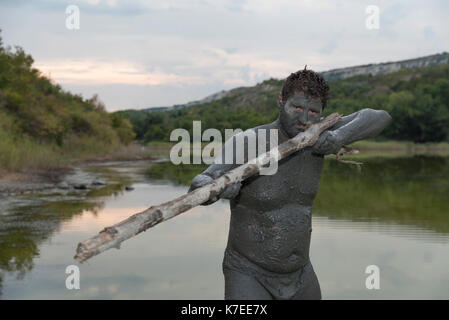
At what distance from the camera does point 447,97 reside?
103 meters

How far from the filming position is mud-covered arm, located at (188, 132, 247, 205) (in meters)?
3.99

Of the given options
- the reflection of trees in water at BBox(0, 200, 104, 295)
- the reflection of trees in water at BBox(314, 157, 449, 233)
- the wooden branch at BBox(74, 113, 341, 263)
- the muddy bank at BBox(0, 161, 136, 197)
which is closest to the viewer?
the wooden branch at BBox(74, 113, 341, 263)

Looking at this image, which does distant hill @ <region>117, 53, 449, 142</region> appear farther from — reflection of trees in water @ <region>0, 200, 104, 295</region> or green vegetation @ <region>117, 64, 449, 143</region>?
reflection of trees in water @ <region>0, 200, 104, 295</region>

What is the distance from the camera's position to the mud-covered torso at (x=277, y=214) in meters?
4.37

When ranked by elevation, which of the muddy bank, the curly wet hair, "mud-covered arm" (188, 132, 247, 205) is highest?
the curly wet hair

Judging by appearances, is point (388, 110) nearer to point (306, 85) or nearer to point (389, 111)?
point (389, 111)

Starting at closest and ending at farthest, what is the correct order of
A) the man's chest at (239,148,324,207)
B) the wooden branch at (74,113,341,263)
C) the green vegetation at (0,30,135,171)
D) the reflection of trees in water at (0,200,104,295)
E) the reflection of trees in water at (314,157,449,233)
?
the wooden branch at (74,113,341,263)
the man's chest at (239,148,324,207)
the reflection of trees in water at (0,200,104,295)
the reflection of trees in water at (314,157,449,233)
the green vegetation at (0,30,135,171)

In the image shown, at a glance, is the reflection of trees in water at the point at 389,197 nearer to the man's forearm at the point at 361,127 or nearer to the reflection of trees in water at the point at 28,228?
the reflection of trees in water at the point at 28,228

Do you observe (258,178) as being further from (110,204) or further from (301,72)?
(110,204)

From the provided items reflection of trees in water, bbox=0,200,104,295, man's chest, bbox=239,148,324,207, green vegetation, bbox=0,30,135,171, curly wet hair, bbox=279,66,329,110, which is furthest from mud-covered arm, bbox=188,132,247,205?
green vegetation, bbox=0,30,135,171

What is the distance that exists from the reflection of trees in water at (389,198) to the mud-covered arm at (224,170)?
520 inches

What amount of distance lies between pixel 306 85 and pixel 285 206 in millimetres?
918

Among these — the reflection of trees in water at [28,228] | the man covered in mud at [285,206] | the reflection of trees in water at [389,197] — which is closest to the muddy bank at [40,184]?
the reflection of trees in water at [28,228]
